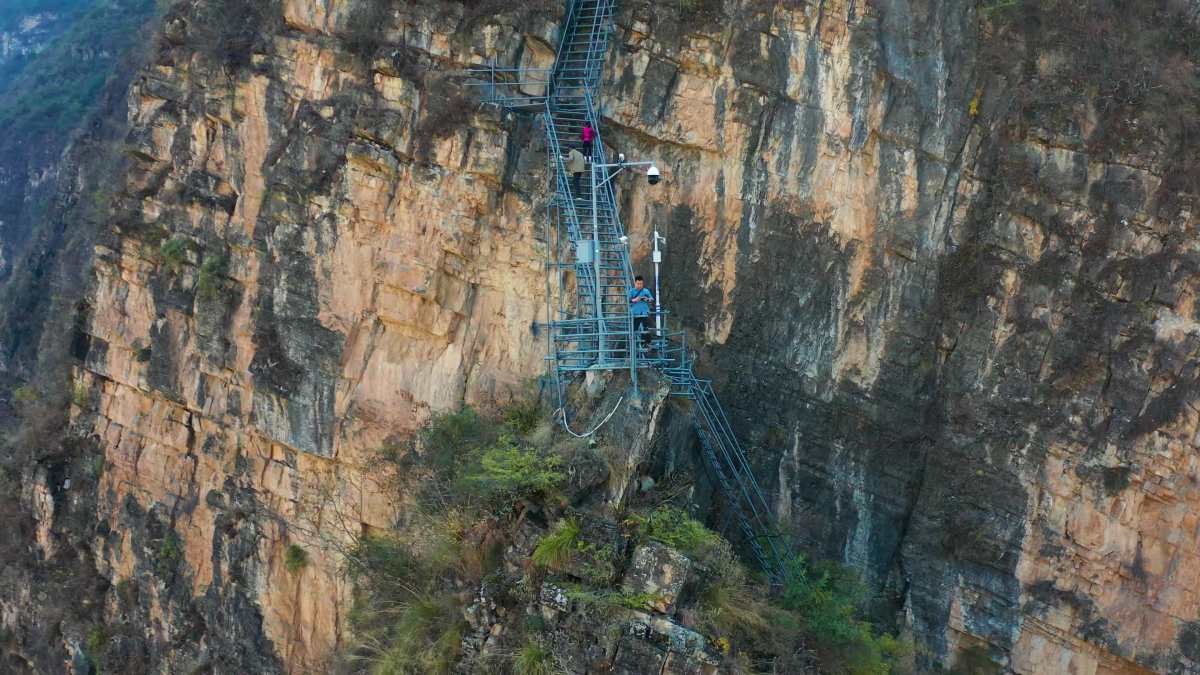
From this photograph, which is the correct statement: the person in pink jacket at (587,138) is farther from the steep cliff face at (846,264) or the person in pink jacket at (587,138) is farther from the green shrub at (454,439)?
the green shrub at (454,439)

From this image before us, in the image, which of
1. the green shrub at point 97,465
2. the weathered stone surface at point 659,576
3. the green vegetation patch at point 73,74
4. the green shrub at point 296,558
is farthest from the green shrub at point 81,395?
the green vegetation patch at point 73,74

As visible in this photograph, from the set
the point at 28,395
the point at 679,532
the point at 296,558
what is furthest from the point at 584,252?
the point at 28,395

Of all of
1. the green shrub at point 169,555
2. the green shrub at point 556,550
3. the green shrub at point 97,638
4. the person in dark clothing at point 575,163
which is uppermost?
the person in dark clothing at point 575,163

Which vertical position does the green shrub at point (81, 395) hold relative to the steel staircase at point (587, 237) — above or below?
below

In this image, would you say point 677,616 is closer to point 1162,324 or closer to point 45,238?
point 1162,324

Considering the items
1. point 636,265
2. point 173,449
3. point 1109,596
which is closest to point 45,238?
point 173,449

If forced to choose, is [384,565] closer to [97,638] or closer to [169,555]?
[169,555]
